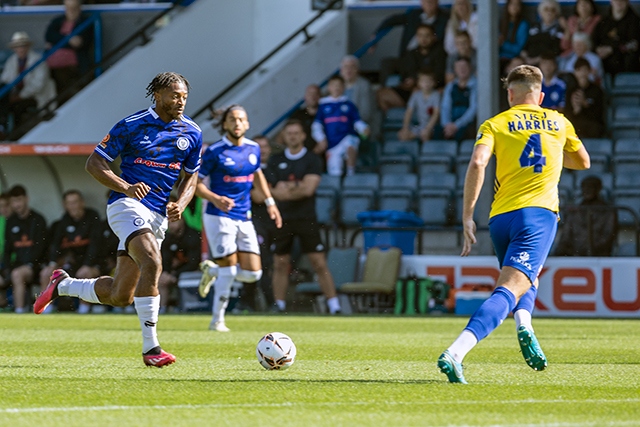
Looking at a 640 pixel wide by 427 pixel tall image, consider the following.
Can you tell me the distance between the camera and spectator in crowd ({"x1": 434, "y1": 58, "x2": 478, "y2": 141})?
19.7 meters

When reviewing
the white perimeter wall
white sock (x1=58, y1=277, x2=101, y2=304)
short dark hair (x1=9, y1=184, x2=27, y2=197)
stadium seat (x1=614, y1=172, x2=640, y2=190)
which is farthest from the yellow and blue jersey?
the white perimeter wall

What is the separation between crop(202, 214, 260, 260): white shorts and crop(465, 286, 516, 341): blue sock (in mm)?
6376

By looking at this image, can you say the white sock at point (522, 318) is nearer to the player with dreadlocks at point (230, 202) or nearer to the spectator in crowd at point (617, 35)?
the player with dreadlocks at point (230, 202)

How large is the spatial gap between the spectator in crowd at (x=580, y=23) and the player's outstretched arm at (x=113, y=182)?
12.7 m

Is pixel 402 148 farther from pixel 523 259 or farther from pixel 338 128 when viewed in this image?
pixel 523 259

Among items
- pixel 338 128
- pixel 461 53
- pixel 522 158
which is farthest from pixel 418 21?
pixel 522 158

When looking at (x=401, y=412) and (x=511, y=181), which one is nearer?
(x=401, y=412)

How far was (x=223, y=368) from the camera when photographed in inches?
325

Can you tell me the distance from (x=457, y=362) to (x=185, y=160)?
285 centimetres

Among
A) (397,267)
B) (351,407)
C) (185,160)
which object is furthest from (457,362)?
(397,267)

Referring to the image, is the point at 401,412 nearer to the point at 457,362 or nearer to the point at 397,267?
the point at 457,362

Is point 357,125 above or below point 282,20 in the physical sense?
below

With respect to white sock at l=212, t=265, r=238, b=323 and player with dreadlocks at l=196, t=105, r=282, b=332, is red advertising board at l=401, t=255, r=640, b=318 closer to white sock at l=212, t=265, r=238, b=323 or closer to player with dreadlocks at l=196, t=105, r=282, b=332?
player with dreadlocks at l=196, t=105, r=282, b=332

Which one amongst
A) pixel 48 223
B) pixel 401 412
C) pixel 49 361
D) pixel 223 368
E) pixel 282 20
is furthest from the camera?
pixel 282 20
